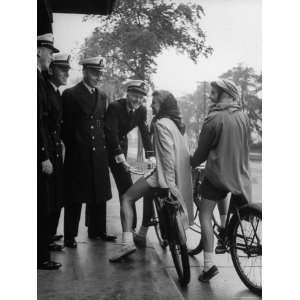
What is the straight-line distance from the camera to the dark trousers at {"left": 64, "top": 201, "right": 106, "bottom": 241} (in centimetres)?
410

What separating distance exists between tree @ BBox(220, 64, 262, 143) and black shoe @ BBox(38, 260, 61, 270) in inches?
66.8

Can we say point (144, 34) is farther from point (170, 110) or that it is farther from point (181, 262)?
point (181, 262)

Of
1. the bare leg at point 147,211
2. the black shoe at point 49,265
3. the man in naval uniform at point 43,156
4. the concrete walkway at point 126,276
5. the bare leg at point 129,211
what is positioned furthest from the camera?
the bare leg at point 147,211

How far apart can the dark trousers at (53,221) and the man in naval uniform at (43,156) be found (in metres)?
0.25

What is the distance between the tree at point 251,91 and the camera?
3879 millimetres

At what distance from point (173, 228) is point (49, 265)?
3.03ft

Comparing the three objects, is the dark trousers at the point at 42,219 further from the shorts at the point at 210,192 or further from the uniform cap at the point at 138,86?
the shorts at the point at 210,192

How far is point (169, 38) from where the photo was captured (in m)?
4.09

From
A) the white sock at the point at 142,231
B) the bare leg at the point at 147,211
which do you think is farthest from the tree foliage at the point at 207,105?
the white sock at the point at 142,231

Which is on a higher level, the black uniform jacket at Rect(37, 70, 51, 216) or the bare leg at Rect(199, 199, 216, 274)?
Result: the black uniform jacket at Rect(37, 70, 51, 216)

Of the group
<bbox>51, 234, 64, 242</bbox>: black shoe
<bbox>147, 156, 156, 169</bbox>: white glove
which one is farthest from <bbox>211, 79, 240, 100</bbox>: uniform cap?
<bbox>51, 234, 64, 242</bbox>: black shoe

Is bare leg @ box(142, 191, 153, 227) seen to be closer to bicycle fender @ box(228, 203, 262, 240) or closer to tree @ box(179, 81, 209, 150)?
tree @ box(179, 81, 209, 150)
